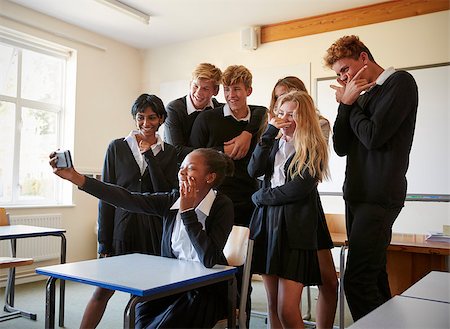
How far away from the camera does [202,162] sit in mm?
1928

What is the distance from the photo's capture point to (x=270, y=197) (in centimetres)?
196

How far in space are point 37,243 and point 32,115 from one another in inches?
54.2

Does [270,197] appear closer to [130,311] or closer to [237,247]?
[237,247]

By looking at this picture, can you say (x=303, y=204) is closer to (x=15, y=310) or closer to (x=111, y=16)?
(x=15, y=310)

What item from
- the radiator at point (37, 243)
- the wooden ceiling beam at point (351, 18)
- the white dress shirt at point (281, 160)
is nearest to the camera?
the white dress shirt at point (281, 160)

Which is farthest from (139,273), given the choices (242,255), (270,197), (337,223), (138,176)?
(337,223)

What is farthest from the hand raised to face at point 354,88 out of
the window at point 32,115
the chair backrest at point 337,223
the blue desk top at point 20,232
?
the window at point 32,115

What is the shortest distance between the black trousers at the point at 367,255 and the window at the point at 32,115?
3777 mm

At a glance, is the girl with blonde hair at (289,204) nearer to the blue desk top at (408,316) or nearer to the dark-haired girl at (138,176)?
the dark-haired girl at (138,176)

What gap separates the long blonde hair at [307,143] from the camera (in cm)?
192

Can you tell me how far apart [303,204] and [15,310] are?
8.44 ft

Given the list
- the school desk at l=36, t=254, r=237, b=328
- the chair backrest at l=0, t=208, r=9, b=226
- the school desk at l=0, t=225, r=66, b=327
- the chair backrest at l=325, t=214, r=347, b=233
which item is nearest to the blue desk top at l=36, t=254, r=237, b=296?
the school desk at l=36, t=254, r=237, b=328

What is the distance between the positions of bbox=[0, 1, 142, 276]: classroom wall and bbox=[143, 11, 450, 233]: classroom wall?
546 mm

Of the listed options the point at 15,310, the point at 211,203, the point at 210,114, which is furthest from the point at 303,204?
the point at 15,310
